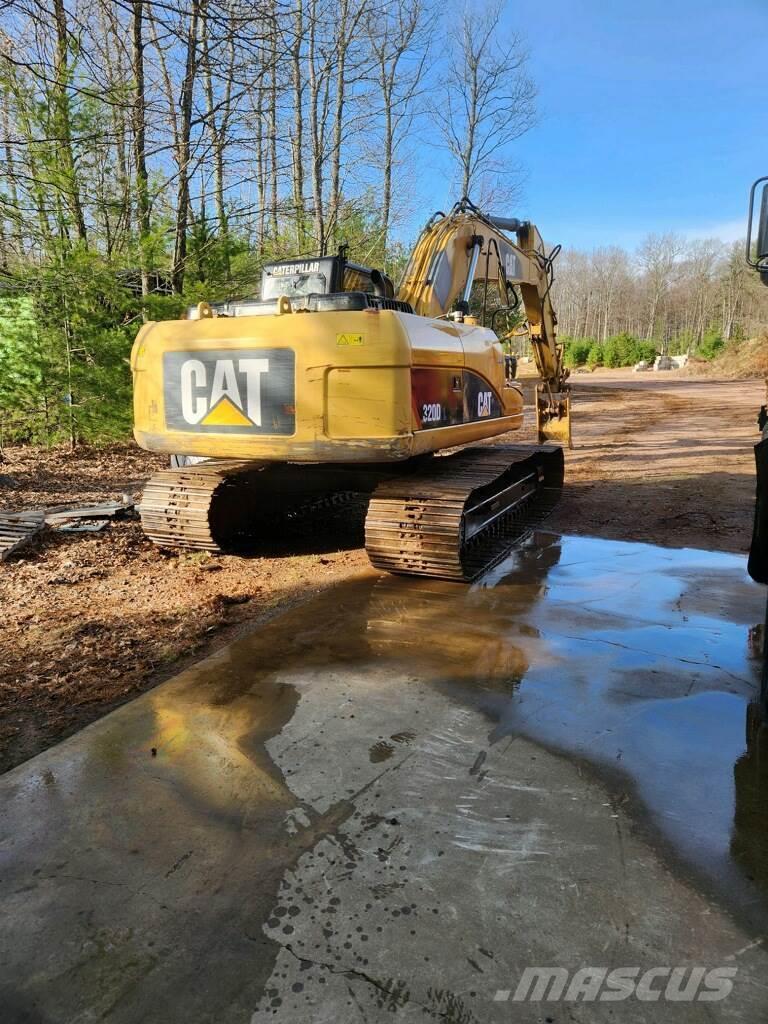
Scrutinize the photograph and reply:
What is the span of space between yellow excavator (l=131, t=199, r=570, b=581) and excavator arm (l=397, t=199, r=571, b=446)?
0.12 feet

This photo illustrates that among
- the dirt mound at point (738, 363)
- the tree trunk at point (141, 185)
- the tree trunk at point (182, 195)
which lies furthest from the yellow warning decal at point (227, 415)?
the dirt mound at point (738, 363)

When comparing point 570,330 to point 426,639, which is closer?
point 426,639

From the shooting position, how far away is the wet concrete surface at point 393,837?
1.93m

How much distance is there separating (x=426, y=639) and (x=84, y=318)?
26.9 ft

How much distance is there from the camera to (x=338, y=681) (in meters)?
3.77

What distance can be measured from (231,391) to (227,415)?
18cm

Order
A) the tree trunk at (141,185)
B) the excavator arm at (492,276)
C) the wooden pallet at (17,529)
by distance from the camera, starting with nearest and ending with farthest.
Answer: the wooden pallet at (17,529) → the excavator arm at (492,276) → the tree trunk at (141,185)

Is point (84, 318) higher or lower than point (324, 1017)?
higher

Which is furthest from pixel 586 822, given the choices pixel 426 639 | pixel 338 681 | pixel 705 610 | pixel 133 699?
pixel 705 610

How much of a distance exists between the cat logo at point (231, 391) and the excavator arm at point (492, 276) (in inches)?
82.3

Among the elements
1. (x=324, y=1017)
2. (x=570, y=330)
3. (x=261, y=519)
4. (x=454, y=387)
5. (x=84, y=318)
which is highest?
(x=570, y=330)

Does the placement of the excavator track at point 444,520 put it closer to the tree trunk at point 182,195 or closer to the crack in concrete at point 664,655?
the crack in concrete at point 664,655

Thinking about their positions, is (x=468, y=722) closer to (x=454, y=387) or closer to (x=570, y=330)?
(x=454, y=387)

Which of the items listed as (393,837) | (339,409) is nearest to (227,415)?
(339,409)
